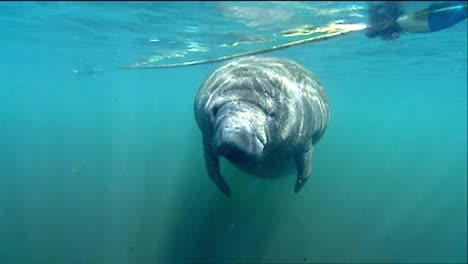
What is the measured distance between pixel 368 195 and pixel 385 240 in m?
4.96

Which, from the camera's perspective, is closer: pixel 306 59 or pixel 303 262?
pixel 303 262

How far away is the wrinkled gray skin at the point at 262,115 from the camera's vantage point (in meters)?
5.25

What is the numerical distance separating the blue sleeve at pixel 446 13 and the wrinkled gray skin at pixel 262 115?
337 cm

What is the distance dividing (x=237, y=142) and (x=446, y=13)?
24.6 feet

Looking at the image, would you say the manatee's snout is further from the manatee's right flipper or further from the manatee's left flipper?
the manatee's left flipper

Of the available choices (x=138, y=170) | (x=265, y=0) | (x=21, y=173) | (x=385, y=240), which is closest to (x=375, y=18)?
(x=265, y=0)

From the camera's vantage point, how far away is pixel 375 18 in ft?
37.7

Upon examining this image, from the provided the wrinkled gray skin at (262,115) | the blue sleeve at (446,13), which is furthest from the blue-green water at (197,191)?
the wrinkled gray skin at (262,115)

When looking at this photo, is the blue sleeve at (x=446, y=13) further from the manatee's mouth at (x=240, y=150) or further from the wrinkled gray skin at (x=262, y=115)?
the manatee's mouth at (x=240, y=150)

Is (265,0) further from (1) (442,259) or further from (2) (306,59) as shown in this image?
(2) (306,59)

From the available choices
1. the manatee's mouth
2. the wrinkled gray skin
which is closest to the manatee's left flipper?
the wrinkled gray skin

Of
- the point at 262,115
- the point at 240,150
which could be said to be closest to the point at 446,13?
the point at 262,115

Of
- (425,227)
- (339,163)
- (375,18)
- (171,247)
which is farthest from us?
(339,163)

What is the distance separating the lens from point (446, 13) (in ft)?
32.3
